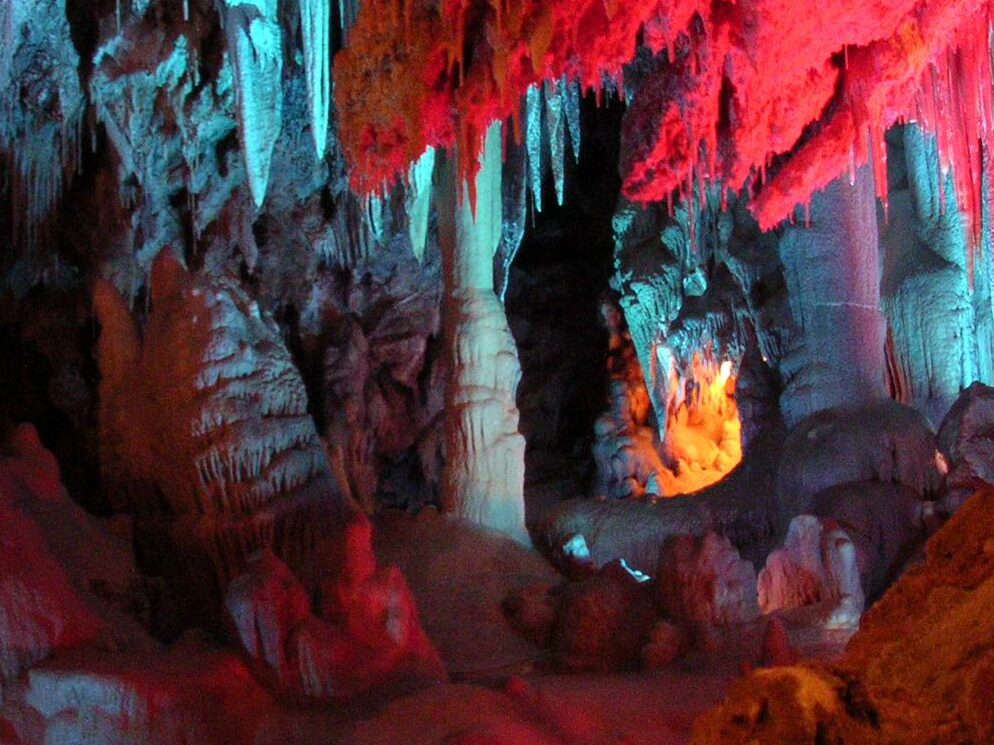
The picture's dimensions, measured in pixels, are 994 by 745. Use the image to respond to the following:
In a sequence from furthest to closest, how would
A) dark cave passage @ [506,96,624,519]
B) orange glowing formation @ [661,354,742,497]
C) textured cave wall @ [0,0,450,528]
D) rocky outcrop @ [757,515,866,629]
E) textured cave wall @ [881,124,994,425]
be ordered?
dark cave passage @ [506,96,624,519] < orange glowing formation @ [661,354,742,497] < textured cave wall @ [881,124,994,425] < textured cave wall @ [0,0,450,528] < rocky outcrop @ [757,515,866,629]

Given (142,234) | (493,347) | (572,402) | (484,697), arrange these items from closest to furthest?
(484,697), (493,347), (142,234), (572,402)

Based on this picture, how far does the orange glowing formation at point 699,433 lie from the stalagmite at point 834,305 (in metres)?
2.37

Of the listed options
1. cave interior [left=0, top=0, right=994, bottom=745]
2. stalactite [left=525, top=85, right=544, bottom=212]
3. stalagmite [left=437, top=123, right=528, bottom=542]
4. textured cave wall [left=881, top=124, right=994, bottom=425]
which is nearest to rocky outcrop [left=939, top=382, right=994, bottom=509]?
cave interior [left=0, top=0, right=994, bottom=745]

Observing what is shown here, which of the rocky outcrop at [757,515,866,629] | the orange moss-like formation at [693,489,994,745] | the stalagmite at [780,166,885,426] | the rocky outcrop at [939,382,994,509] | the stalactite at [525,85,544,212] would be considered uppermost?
the stalactite at [525,85,544,212]

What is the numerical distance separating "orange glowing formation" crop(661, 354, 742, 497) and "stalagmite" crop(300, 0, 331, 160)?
5025 mm

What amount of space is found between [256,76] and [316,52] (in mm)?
711

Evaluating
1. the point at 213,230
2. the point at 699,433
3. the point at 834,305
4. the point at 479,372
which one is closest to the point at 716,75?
the point at 479,372

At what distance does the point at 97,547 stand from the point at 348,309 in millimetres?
6226

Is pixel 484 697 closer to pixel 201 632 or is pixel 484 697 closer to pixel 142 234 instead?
pixel 201 632

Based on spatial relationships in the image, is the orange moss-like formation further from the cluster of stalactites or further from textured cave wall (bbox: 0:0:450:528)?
the cluster of stalactites

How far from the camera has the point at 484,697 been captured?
15.5 ft

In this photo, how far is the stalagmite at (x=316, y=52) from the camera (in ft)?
30.1

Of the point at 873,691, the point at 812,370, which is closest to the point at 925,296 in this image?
the point at 812,370

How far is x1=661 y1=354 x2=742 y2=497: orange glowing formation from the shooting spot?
12375 millimetres
